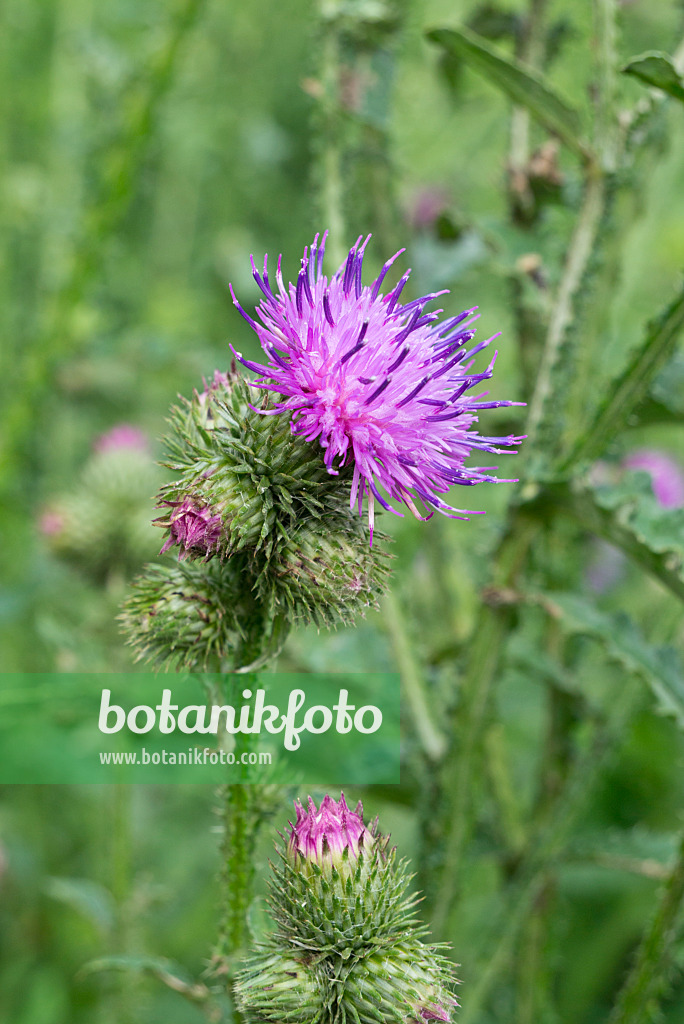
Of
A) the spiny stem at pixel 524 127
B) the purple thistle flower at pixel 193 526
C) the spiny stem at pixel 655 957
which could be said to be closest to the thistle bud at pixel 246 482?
the purple thistle flower at pixel 193 526

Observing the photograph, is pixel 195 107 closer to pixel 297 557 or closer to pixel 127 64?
pixel 127 64

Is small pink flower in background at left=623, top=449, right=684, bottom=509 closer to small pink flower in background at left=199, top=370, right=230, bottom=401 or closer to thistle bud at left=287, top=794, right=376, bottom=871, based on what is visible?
small pink flower in background at left=199, top=370, right=230, bottom=401

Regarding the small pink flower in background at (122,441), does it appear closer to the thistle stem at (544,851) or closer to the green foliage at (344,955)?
the thistle stem at (544,851)

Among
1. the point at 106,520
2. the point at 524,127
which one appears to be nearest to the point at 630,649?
the point at 524,127

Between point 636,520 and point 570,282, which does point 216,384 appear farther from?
point 570,282

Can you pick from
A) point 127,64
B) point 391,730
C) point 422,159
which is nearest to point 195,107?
point 422,159

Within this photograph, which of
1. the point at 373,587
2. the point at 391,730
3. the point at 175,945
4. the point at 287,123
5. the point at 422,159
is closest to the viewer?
the point at 373,587
